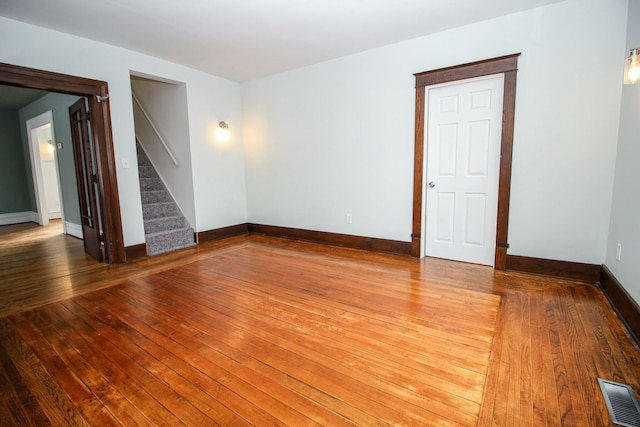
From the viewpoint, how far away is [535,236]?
3.27m

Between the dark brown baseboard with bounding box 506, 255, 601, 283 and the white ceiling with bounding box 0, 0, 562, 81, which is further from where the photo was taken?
the dark brown baseboard with bounding box 506, 255, 601, 283

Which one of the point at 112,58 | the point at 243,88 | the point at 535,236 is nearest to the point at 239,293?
the point at 535,236

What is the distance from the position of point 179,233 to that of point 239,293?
2349 mm

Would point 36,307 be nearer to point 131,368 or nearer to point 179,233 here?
point 131,368

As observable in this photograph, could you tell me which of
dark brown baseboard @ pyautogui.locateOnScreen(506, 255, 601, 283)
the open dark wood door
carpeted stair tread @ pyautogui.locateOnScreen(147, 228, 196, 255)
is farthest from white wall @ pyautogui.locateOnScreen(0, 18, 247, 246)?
dark brown baseboard @ pyautogui.locateOnScreen(506, 255, 601, 283)

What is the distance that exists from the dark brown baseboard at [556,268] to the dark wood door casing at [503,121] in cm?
12

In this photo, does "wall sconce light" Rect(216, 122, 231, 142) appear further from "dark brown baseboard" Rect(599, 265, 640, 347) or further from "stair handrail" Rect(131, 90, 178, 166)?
"dark brown baseboard" Rect(599, 265, 640, 347)

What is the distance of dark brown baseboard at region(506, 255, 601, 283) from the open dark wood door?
502 cm

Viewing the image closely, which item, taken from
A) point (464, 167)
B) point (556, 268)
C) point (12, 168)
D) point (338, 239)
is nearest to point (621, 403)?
point (556, 268)

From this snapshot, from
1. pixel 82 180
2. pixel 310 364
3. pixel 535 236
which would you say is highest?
pixel 82 180

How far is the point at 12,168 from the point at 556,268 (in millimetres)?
10437

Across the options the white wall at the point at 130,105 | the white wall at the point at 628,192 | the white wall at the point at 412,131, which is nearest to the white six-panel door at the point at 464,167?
the white wall at the point at 412,131

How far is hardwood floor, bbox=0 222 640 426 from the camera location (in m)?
1.53

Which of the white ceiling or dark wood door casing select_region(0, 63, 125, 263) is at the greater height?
the white ceiling
